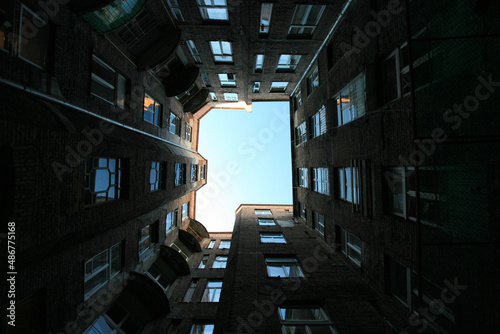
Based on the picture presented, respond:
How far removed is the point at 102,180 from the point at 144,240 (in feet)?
16.9

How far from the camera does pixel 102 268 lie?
823cm

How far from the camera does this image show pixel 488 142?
14.7 feet

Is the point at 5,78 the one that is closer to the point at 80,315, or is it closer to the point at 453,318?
the point at 80,315

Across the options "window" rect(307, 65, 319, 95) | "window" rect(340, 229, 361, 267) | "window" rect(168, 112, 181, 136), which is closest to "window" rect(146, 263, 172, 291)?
"window" rect(168, 112, 181, 136)

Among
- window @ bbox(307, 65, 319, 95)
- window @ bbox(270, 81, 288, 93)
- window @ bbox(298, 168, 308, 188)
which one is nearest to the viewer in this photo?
window @ bbox(307, 65, 319, 95)

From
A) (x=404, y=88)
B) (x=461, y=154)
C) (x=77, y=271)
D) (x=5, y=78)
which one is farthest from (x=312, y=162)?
(x=5, y=78)

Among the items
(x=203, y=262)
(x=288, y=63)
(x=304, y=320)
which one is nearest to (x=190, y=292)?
(x=203, y=262)

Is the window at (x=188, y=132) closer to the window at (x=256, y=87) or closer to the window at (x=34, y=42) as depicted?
the window at (x=256, y=87)

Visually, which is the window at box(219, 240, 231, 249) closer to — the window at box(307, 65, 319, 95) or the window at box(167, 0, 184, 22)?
→ the window at box(307, 65, 319, 95)

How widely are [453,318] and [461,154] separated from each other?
368 cm

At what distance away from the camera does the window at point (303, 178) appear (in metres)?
15.8

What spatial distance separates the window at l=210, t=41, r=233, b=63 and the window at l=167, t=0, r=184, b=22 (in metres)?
2.35

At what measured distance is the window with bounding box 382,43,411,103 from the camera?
20.4 ft

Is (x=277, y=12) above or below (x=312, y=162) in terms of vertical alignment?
above
